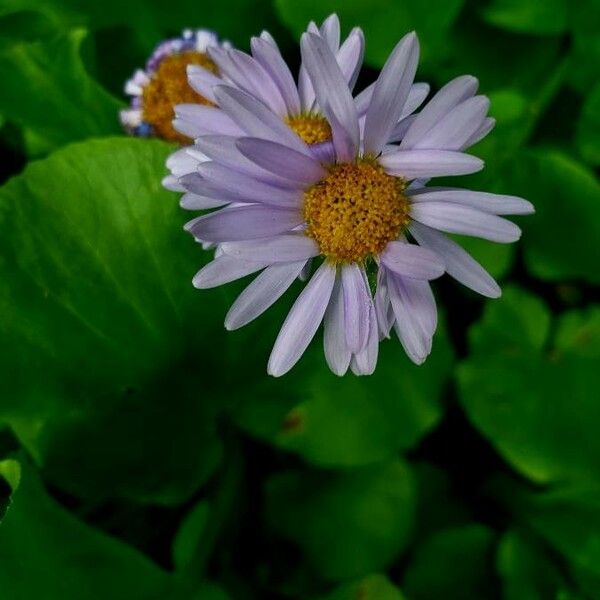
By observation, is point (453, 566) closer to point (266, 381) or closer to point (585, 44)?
point (266, 381)

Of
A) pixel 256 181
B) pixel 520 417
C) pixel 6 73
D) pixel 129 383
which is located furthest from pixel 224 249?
pixel 520 417

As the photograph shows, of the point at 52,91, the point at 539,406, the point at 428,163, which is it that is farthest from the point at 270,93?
the point at 539,406

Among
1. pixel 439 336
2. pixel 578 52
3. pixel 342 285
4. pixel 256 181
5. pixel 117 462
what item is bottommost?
pixel 439 336

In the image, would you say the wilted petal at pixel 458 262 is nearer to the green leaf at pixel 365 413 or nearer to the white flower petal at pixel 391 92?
the white flower petal at pixel 391 92

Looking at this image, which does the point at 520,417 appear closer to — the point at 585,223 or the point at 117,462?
the point at 585,223

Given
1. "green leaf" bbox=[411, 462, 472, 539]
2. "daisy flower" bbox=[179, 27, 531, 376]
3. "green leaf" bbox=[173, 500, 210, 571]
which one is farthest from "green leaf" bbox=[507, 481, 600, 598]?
"daisy flower" bbox=[179, 27, 531, 376]

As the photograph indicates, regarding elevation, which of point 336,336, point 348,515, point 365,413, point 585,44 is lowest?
point 348,515
